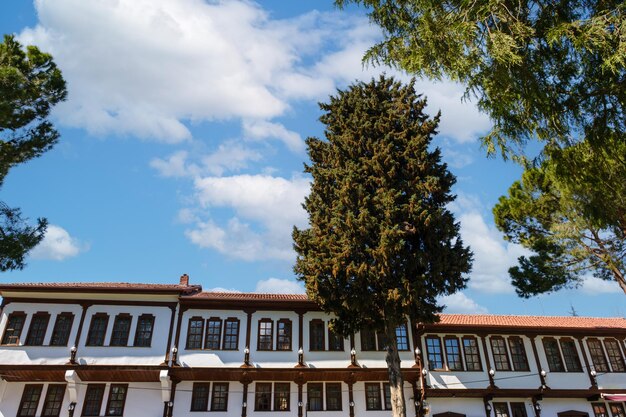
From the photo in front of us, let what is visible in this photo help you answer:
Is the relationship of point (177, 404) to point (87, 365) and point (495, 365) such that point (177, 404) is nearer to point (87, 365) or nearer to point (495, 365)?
point (87, 365)

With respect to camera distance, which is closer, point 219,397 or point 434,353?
point 219,397

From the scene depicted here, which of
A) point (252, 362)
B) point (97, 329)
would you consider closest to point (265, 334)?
point (252, 362)

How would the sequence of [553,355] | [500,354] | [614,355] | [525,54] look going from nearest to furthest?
[525,54] → [500,354] → [553,355] → [614,355]

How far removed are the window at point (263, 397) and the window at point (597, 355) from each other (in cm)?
1718

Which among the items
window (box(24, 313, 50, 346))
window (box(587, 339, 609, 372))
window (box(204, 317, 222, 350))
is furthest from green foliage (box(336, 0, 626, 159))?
→ window (box(24, 313, 50, 346))

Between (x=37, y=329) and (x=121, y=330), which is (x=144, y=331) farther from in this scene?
(x=37, y=329)

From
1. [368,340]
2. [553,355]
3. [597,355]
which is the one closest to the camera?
[368,340]

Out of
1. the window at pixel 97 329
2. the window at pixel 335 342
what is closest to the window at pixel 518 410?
the window at pixel 335 342

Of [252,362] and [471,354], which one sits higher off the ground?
[471,354]

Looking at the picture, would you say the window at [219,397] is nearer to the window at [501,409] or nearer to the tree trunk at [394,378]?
the tree trunk at [394,378]

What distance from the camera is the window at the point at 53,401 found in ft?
60.9

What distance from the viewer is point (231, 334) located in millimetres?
20688

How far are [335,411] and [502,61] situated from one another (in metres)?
17.2

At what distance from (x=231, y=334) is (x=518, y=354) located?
1508cm
